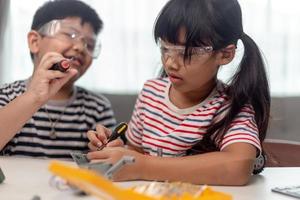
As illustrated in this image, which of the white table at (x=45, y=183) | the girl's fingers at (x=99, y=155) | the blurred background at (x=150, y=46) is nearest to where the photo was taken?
the white table at (x=45, y=183)

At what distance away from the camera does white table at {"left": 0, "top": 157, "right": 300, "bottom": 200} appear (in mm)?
805

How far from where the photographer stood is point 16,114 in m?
1.11

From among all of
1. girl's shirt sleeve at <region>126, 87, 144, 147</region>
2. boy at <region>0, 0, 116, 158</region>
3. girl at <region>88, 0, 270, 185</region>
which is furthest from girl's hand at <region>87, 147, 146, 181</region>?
boy at <region>0, 0, 116, 158</region>

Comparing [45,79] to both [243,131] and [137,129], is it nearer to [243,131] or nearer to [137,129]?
[137,129]

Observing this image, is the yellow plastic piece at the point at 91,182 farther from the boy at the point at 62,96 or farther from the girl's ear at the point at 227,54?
the boy at the point at 62,96

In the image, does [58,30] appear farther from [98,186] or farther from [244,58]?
[98,186]

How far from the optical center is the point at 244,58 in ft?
3.70

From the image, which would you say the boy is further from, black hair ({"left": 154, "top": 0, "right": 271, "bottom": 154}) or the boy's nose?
black hair ({"left": 154, "top": 0, "right": 271, "bottom": 154})

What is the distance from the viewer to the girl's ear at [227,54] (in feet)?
3.51

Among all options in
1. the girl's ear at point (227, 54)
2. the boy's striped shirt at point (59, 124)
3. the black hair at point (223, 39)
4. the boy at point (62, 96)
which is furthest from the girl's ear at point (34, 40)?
the girl's ear at point (227, 54)

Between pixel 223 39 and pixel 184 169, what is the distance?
0.33 meters

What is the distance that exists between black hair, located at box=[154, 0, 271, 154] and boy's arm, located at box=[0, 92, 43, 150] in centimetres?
35

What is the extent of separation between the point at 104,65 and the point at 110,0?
0.30 m

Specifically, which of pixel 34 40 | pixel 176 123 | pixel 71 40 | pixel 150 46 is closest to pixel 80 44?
pixel 71 40
